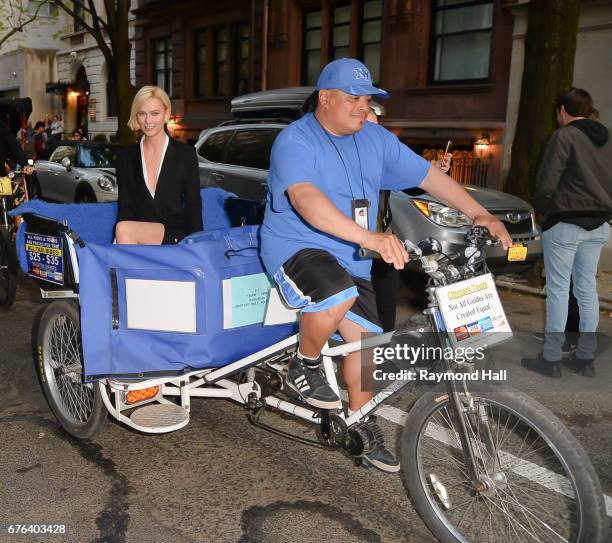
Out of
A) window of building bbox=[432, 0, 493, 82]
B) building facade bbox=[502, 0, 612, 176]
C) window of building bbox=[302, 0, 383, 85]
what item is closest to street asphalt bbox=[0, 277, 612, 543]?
building facade bbox=[502, 0, 612, 176]

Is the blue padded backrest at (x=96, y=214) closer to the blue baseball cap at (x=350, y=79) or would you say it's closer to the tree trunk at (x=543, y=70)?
the blue baseball cap at (x=350, y=79)

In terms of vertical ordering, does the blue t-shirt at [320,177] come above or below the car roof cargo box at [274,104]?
below

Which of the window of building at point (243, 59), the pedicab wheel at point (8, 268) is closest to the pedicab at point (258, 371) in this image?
the pedicab wheel at point (8, 268)

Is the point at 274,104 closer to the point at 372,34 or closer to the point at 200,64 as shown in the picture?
the point at 372,34

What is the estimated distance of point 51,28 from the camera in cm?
3666

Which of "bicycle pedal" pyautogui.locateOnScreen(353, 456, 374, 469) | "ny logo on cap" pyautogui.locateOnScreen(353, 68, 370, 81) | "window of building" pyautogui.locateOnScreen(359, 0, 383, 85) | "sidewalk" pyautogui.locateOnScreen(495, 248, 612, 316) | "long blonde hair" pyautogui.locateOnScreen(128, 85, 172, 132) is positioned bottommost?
"sidewalk" pyautogui.locateOnScreen(495, 248, 612, 316)

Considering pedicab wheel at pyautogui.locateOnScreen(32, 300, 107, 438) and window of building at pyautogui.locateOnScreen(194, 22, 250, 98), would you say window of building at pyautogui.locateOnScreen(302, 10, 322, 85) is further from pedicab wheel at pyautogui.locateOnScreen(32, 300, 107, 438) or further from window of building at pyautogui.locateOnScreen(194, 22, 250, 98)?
pedicab wheel at pyautogui.locateOnScreen(32, 300, 107, 438)

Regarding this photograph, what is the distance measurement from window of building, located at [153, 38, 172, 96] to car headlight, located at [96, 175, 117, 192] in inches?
587

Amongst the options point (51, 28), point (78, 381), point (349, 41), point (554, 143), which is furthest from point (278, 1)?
point (51, 28)

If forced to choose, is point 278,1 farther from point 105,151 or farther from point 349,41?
point 105,151

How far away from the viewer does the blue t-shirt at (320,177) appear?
297 cm

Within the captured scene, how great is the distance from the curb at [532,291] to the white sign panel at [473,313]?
5300 millimetres

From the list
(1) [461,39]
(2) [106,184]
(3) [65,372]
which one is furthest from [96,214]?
(1) [461,39]

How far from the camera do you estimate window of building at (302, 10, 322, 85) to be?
782 inches
